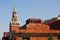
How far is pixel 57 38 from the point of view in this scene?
42.6 metres

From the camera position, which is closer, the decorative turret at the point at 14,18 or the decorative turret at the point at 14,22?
the decorative turret at the point at 14,22

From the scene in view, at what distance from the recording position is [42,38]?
42.1 metres

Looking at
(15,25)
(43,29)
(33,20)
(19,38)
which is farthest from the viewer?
(15,25)

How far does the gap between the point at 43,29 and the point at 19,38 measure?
20.4ft

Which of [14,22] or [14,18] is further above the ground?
[14,18]

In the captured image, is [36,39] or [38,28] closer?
[36,39]

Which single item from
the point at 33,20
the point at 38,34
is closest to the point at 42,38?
the point at 38,34

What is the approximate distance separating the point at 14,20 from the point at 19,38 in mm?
26232

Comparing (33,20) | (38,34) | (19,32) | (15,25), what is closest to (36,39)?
(38,34)

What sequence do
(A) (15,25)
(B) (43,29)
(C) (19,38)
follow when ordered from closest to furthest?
(C) (19,38) → (B) (43,29) → (A) (15,25)

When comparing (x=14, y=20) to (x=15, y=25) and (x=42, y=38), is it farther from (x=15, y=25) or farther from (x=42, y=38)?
(x=42, y=38)

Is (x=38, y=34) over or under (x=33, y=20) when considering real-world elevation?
under

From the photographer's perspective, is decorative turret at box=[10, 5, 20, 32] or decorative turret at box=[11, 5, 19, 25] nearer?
decorative turret at box=[10, 5, 20, 32]

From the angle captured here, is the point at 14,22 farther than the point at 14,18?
Yes
